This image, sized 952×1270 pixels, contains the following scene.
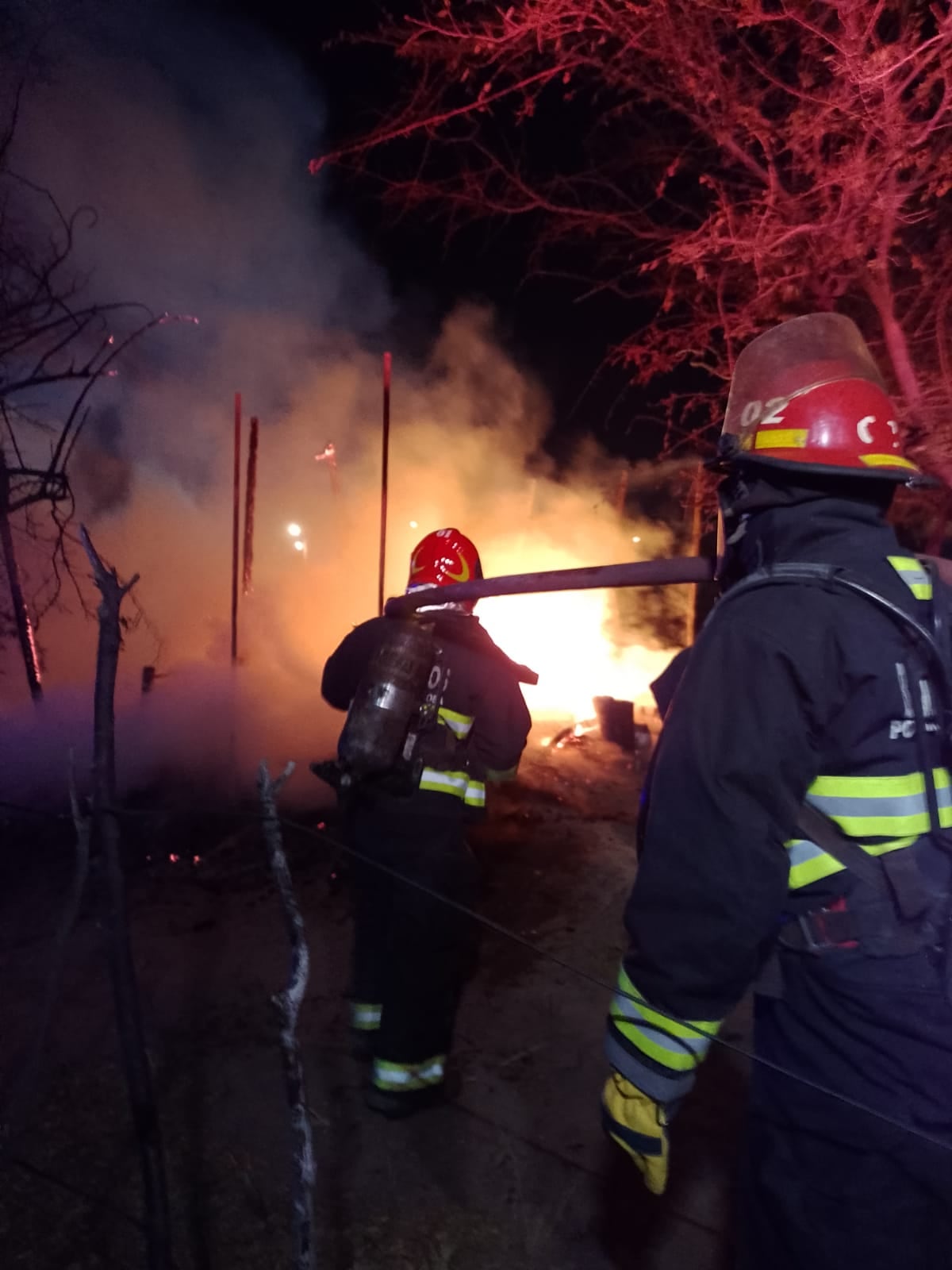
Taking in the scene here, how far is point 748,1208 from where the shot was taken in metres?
1.53

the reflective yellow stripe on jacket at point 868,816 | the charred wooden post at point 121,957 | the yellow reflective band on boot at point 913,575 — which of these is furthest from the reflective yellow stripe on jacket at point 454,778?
the yellow reflective band on boot at point 913,575

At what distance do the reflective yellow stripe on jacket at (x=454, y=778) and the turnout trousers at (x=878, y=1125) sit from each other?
→ 5.88 ft

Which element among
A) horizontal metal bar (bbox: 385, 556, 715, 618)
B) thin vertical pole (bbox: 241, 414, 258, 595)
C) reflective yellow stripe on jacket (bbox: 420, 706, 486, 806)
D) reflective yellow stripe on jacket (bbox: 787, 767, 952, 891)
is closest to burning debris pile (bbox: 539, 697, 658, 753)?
reflective yellow stripe on jacket (bbox: 420, 706, 486, 806)

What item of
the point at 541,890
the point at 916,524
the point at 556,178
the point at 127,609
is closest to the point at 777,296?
the point at 556,178

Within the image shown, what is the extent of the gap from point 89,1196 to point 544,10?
237 inches

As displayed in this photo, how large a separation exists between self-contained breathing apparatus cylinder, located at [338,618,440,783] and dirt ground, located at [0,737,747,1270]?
1.06 m

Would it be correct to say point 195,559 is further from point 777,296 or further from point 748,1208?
point 748,1208

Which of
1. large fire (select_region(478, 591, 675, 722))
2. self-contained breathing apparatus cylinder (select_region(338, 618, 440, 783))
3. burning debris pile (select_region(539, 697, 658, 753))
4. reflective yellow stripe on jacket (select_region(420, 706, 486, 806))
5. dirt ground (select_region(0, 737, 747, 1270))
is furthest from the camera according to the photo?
large fire (select_region(478, 591, 675, 722))

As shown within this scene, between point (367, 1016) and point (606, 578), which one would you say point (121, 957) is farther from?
point (367, 1016)

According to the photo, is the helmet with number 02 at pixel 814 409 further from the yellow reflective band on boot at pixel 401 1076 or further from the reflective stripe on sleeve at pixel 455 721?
the yellow reflective band on boot at pixel 401 1076

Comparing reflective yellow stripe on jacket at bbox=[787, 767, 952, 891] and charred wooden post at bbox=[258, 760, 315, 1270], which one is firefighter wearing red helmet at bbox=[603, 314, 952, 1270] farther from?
charred wooden post at bbox=[258, 760, 315, 1270]

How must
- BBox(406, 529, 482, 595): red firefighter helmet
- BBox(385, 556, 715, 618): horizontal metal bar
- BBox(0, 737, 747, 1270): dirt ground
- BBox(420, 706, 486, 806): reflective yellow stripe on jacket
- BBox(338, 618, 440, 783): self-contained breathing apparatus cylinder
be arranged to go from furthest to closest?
BBox(406, 529, 482, 595): red firefighter helmet
BBox(420, 706, 486, 806): reflective yellow stripe on jacket
BBox(338, 618, 440, 783): self-contained breathing apparatus cylinder
BBox(0, 737, 747, 1270): dirt ground
BBox(385, 556, 715, 618): horizontal metal bar

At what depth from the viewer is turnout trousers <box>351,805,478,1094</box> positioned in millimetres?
2871

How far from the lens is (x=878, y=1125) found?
1.39 m
